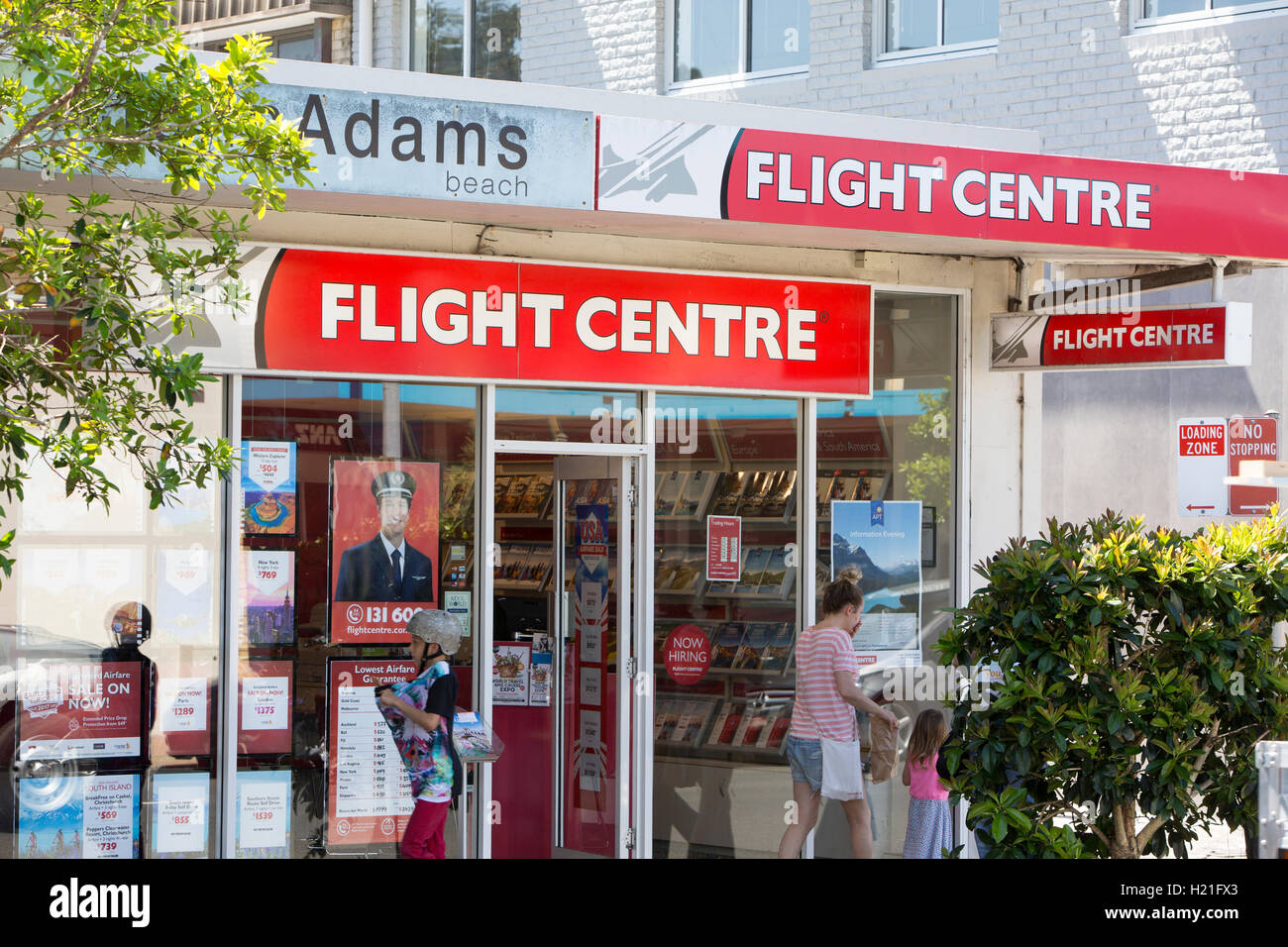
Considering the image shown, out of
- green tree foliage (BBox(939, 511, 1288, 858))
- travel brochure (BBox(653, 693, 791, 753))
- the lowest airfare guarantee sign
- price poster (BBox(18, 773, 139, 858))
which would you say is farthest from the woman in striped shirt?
price poster (BBox(18, 773, 139, 858))

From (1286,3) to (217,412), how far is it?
851cm

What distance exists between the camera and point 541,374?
751cm

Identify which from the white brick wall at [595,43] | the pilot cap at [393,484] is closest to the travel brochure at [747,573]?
the pilot cap at [393,484]

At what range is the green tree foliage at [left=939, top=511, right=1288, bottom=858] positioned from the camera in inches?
216

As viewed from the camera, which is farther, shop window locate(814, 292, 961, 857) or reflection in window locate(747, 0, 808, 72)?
reflection in window locate(747, 0, 808, 72)

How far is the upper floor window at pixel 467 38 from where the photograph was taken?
12.9 meters

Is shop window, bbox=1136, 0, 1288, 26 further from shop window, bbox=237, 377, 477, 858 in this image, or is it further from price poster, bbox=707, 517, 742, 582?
shop window, bbox=237, 377, 477, 858

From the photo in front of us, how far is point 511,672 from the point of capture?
841cm

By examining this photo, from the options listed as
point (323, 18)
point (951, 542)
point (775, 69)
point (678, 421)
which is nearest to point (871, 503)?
point (951, 542)

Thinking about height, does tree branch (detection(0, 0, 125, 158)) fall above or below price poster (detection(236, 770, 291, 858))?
above

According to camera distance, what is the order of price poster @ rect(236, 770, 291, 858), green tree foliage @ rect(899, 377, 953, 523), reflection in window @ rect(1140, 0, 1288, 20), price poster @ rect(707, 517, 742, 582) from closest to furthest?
price poster @ rect(236, 770, 291, 858)
price poster @ rect(707, 517, 742, 582)
green tree foliage @ rect(899, 377, 953, 523)
reflection in window @ rect(1140, 0, 1288, 20)

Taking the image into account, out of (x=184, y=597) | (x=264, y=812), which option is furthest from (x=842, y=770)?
(x=184, y=597)

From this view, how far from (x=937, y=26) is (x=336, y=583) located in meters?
7.59

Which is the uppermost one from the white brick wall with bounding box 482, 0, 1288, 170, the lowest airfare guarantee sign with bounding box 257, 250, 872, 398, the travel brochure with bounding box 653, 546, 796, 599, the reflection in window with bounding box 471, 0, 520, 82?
the reflection in window with bounding box 471, 0, 520, 82
